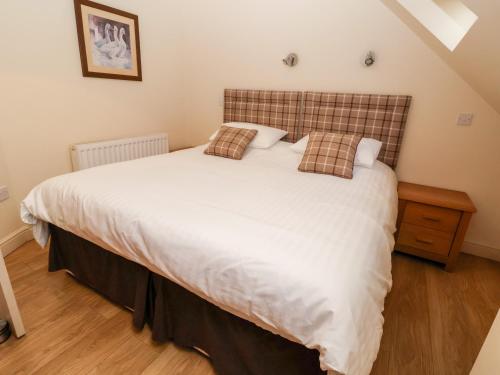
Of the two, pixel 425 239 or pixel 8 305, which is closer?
pixel 8 305

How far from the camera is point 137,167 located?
1955 millimetres

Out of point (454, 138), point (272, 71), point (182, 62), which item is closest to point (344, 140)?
point (454, 138)

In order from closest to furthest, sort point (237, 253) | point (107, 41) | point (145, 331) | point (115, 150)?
1. point (237, 253)
2. point (145, 331)
3. point (107, 41)
4. point (115, 150)

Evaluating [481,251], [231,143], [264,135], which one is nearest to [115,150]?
[231,143]

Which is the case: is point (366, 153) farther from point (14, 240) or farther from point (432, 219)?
point (14, 240)

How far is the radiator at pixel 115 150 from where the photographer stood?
247cm

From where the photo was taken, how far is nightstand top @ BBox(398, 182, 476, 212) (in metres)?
2.04

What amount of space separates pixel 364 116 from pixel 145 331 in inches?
94.7

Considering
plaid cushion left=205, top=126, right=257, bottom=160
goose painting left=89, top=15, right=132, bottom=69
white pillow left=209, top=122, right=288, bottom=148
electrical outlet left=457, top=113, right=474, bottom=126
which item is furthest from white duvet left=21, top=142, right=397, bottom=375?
goose painting left=89, top=15, right=132, bottom=69

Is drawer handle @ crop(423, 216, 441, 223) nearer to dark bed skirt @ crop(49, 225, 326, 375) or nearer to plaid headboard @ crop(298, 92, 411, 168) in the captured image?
plaid headboard @ crop(298, 92, 411, 168)

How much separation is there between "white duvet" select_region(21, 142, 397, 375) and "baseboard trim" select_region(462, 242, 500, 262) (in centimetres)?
124

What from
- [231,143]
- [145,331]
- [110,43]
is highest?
[110,43]

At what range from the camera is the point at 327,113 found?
2.66 meters

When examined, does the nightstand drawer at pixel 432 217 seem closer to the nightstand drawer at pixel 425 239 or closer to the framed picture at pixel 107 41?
the nightstand drawer at pixel 425 239
